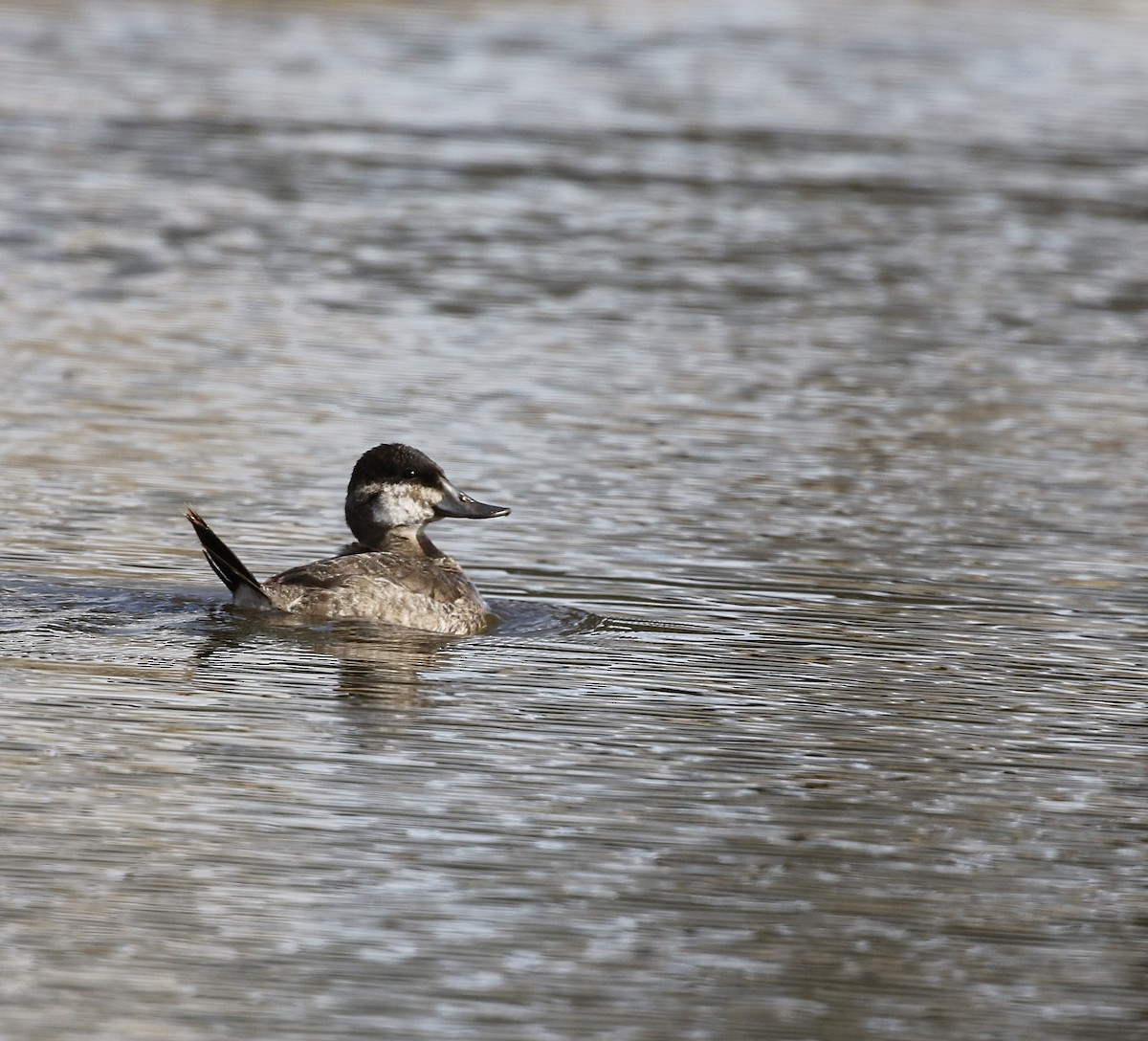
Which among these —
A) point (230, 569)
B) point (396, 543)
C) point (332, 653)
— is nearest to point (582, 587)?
point (396, 543)

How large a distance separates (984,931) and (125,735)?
2610 mm

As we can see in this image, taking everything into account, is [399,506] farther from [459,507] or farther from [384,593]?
[384,593]

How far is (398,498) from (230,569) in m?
1.21

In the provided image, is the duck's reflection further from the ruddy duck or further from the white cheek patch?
the white cheek patch

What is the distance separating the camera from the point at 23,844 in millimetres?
6348

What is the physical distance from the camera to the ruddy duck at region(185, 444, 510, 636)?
29.3ft

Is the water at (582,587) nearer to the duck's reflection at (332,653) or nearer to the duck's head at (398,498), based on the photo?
the duck's reflection at (332,653)

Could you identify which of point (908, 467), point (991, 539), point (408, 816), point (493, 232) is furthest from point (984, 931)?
point (493, 232)

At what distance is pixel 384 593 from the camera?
9.16 metres

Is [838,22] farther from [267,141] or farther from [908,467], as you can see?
[908,467]

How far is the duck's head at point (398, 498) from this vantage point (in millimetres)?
9617

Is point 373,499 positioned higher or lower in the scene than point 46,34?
lower

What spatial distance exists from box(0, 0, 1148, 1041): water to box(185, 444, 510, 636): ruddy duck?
0.44ft

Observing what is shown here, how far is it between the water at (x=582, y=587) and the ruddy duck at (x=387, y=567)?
135mm
